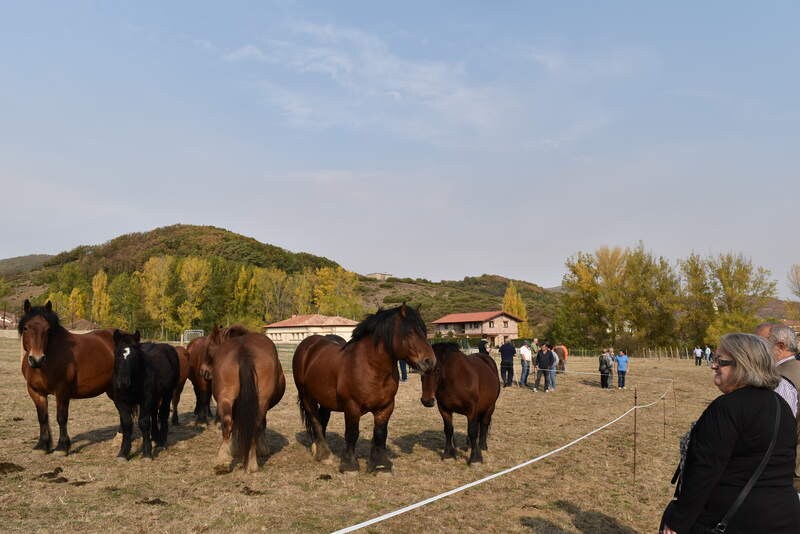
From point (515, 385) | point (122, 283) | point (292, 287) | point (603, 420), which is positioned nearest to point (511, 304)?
point (292, 287)

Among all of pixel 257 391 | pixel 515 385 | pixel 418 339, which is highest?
pixel 418 339

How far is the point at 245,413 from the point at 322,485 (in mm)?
1446

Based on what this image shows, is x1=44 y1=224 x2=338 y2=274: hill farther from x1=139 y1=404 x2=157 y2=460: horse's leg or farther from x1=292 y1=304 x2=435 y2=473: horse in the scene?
x1=292 y1=304 x2=435 y2=473: horse

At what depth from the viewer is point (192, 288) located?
218 ft

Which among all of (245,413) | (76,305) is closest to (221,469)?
(245,413)

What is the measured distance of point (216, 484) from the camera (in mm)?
6652

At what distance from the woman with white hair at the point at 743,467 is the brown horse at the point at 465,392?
5437 millimetres

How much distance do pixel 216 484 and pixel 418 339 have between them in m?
3.30

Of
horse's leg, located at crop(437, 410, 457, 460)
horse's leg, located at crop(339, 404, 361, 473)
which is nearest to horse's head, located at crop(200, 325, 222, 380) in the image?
horse's leg, located at crop(339, 404, 361, 473)

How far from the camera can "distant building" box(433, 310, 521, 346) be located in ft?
282

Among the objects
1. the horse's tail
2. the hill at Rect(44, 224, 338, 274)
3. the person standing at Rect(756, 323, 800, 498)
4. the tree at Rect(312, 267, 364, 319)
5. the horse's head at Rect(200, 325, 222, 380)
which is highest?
the hill at Rect(44, 224, 338, 274)

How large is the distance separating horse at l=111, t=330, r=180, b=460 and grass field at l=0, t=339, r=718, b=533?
375 millimetres

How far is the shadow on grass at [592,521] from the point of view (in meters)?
5.62

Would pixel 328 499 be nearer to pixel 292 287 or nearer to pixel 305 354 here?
pixel 305 354
